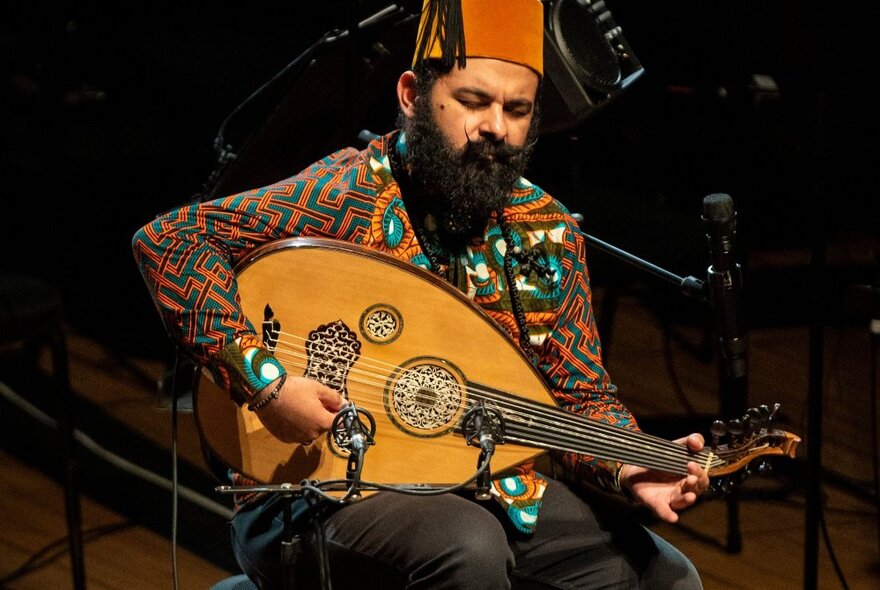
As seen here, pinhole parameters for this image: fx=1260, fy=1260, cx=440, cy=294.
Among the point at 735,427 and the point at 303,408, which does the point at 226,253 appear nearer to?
the point at 303,408

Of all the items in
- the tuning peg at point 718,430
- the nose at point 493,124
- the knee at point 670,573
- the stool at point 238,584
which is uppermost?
the nose at point 493,124

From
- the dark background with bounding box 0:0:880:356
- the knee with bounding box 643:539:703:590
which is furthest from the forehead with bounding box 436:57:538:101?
the dark background with bounding box 0:0:880:356

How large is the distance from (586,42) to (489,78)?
57cm

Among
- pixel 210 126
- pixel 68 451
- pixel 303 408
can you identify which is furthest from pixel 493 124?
pixel 210 126

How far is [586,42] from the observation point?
2719 millimetres

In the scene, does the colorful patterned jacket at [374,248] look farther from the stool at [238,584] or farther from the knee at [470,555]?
the stool at [238,584]

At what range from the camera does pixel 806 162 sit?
94.4 inches

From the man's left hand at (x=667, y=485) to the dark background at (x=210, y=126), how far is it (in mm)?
1307

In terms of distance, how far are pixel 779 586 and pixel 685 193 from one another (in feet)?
6.48

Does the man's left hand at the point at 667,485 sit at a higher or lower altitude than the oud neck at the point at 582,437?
lower

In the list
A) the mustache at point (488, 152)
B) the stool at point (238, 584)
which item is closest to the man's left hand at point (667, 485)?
the mustache at point (488, 152)

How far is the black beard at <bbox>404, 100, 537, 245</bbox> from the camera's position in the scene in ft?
7.36

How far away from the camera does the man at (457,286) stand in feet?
6.69

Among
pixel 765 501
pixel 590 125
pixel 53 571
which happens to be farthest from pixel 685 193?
pixel 53 571
